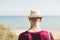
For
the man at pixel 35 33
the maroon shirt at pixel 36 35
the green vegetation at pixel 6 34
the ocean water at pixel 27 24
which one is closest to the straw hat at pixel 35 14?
the man at pixel 35 33

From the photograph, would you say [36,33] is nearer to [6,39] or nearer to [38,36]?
[38,36]

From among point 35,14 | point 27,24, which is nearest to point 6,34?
point 27,24

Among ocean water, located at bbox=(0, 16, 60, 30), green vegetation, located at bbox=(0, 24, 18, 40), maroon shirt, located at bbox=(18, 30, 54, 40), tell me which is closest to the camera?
maroon shirt, located at bbox=(18, 30, 54, 40)

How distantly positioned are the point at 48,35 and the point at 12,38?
8481 mm

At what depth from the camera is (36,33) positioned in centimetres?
342

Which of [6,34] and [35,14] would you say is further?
[6,34]

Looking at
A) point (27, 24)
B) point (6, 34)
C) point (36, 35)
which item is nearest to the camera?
point (36, 35)

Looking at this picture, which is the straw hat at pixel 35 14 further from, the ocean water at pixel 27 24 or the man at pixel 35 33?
the ocean water at pixel 27 24

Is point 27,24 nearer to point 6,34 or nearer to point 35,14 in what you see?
point 35,14

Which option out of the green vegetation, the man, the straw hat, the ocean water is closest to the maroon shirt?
the man

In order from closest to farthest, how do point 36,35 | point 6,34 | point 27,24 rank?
point 36,35 → point 27,24 → point 6,34

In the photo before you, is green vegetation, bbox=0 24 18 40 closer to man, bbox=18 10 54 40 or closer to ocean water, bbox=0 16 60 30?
ocean water, bbox=0 16 60 30

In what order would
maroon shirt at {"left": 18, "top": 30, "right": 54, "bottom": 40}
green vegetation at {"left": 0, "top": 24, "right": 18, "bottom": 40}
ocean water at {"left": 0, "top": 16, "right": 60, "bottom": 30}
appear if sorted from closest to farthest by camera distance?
maroon shirt at {"left": 18, "top": 30, "right": 54, "bottom": 40} → ocean water at {"left": 0, "top": 16, "right": 60, "bottom": 30} → green vegetation at {"left": 0, "top": 24, "right": 18, "bottom": 40}

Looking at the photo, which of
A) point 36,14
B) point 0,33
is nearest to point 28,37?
point 36,14
